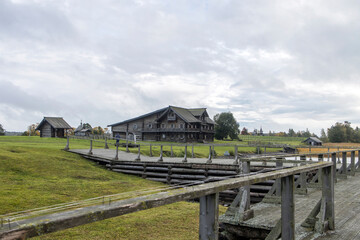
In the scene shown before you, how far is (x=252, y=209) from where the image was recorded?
7.64m

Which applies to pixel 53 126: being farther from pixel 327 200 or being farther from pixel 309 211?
pixel 327 200

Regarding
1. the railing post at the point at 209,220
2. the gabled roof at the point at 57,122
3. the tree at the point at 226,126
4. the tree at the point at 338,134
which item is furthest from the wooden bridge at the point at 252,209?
the tree at the point at 338,134

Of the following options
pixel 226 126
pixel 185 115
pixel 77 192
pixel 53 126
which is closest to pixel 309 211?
pixel 77 192

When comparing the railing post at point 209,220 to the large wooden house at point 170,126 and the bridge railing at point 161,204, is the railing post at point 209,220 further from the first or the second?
the large wooden house at point 170,126

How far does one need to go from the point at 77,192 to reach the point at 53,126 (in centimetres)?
3670

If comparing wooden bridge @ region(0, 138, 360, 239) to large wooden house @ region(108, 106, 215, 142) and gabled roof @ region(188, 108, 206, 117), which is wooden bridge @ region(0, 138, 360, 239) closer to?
large wooden house @ region(108, 106, 215, 142)

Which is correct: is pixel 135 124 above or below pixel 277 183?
above

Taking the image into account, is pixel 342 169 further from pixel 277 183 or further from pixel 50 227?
pixel 50 227

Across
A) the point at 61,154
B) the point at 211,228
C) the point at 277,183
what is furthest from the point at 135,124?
the point at 211,228

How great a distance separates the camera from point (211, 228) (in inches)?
101

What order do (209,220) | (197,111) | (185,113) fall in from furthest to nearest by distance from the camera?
(197,111) → (185,113) → (209,220)

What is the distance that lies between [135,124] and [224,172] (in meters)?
43.3

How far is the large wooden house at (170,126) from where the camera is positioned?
51.8m

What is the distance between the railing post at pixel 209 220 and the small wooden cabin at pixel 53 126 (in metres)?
47.1
